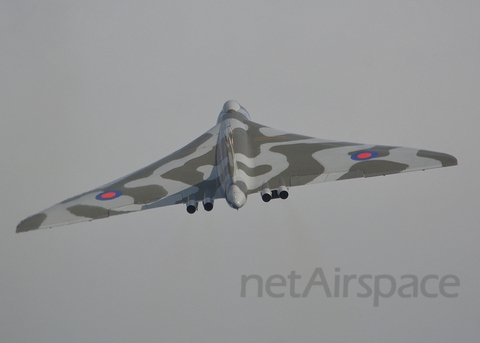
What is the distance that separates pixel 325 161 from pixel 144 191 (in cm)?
1088

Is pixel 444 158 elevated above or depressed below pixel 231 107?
below

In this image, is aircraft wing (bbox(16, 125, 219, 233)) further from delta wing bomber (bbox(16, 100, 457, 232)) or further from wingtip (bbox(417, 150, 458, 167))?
wingtip (bbox(417, 150, 458, 167))

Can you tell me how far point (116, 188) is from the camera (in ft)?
179

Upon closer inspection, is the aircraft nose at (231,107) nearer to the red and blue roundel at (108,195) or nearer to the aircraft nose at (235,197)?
the red and blue roundel at (108,195)

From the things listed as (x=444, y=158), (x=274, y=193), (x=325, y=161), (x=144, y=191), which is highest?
(x=325, y=161)

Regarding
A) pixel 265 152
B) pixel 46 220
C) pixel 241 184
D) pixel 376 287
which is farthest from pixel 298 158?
pixel 46 220

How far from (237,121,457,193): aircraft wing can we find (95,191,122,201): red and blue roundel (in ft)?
24.8

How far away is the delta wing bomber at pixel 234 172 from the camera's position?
5066 centimetres

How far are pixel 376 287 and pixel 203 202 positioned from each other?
14881 millimetres

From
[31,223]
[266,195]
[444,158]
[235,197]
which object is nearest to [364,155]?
[444,158]

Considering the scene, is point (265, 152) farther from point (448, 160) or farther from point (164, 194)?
point (448, 160)

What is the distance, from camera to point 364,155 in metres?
54.3

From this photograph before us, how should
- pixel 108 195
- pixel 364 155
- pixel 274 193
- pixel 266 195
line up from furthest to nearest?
pixel 364 155, pixel 108 195, pixel 274 193, pixel 266 195

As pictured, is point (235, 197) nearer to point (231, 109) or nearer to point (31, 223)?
point (31, 223)
